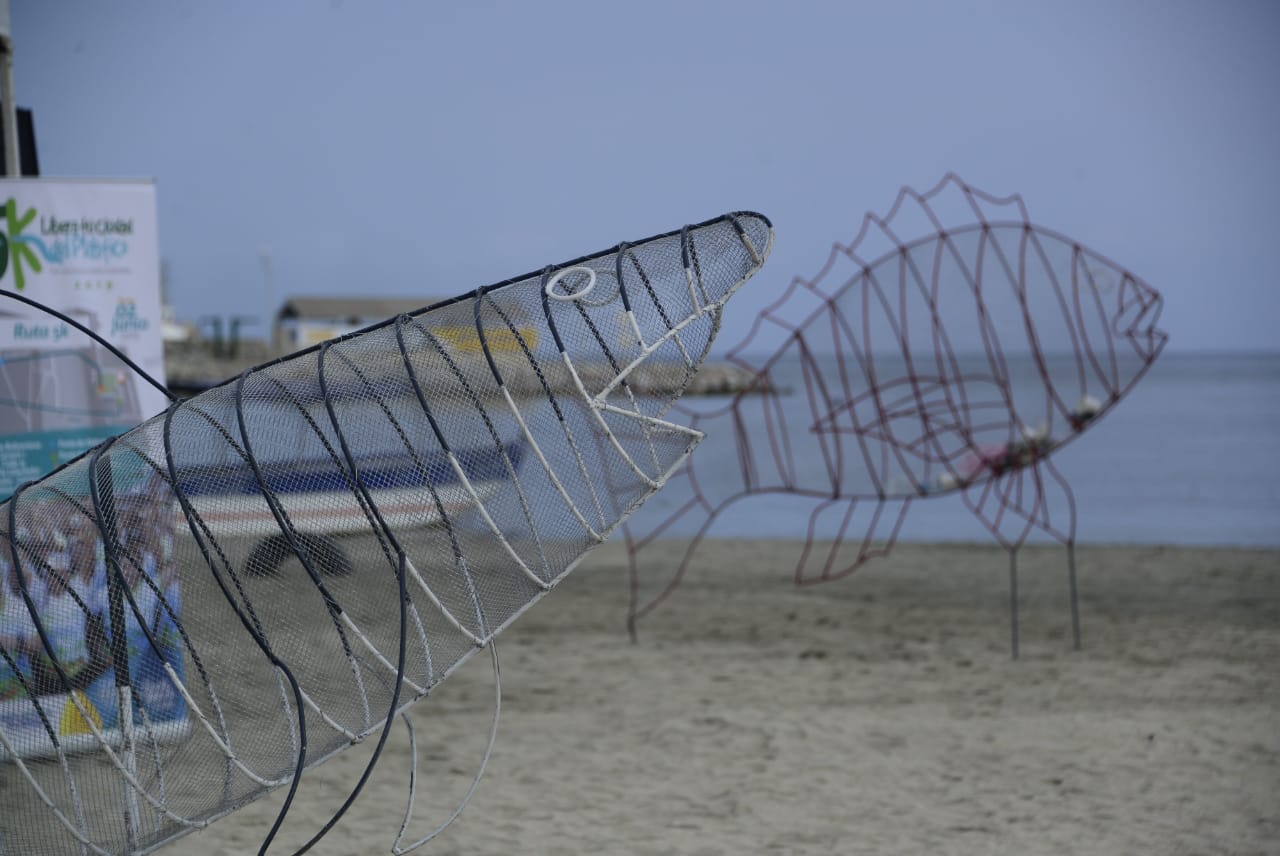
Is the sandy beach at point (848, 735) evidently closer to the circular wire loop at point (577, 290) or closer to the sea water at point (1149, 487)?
the sea water at point (1149, 487)

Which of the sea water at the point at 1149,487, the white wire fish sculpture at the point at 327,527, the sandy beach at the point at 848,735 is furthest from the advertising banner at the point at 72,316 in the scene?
the sea water at the point at 1149,487

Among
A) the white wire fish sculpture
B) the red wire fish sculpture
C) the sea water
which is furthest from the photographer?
the sea water

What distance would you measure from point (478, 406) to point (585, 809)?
2.10m

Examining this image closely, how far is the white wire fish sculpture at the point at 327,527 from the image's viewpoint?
2871 mm

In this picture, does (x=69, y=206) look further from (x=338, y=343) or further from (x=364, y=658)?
(x=364, y=658)

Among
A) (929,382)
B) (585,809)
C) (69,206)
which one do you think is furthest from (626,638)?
(69,206)

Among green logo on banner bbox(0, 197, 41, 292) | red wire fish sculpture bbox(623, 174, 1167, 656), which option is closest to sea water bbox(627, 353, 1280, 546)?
red wire fish sculpture bbox(623, 174, 1167, 656)

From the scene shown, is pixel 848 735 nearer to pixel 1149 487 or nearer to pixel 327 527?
pixel 327 527

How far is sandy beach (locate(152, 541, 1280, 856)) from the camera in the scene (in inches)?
169

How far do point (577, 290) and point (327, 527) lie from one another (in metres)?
0.77

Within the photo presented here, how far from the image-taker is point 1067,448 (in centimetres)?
2230

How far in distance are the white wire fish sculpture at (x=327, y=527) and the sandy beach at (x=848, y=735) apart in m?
1.41

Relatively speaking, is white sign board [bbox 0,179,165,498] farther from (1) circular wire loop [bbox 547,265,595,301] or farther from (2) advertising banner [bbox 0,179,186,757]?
(1) circular wire loop [bbox 547,265,595,301]

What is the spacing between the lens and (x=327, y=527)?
9.55ft
